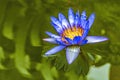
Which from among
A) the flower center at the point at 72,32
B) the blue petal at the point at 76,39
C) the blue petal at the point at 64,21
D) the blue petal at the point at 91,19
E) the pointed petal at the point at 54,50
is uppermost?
the blue petal at the point at 64,21

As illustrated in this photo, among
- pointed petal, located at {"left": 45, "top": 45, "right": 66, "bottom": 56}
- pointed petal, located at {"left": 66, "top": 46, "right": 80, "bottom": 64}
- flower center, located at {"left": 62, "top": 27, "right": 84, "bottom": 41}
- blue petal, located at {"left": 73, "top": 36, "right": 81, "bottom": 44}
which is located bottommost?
pointed petal, located at {"left": 66, "top": 46, "right": 80, "bottom": 64}

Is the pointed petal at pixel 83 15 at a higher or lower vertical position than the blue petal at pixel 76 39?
higher

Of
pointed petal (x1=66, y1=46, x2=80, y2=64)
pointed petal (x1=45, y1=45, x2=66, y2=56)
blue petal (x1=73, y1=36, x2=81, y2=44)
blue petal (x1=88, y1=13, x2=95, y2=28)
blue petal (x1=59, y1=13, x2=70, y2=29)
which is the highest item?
blue petal (x1=59, y1=13, x2=70, y2=29)

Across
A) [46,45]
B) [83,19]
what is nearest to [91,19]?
[83,19]

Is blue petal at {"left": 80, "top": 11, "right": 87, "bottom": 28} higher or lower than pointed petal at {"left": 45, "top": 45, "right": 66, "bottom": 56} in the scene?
higher

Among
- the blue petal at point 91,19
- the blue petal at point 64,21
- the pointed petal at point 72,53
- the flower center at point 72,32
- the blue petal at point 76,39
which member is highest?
the blue petal at point 64,21

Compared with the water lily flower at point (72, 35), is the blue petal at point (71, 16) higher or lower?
higher
